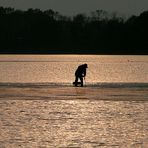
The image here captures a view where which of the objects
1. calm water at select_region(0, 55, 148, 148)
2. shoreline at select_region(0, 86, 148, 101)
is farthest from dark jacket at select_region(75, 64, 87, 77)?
calm water at select_region(0, 55, 148, 148)

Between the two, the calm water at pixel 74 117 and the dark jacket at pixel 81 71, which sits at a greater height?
the dark jacket at pixel 81 71

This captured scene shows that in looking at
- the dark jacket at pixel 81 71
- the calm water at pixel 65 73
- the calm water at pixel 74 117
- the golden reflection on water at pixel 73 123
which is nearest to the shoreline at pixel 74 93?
the calm water at pixel 74 117

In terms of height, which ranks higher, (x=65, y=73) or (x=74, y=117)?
(x=74, y=117)

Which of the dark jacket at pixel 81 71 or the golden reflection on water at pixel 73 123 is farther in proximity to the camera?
the dark jacket at pixel 81 71

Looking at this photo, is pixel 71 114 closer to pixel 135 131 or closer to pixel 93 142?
pixel 135 131

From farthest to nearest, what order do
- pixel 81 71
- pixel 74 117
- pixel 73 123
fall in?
pixel 81 71 → pixel 74 117 → pixel 73 123

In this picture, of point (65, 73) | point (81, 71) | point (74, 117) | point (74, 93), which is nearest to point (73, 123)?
point (74, 117)

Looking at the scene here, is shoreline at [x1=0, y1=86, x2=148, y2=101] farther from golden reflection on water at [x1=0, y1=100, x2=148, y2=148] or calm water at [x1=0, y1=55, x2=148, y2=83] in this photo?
calm water at [x1=0, y1=55, x2=148, y2=83]

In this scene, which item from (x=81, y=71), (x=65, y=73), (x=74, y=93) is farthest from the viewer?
(x=65, y=73)

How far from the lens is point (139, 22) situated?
14912 cm

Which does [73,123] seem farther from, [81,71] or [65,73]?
[65,73]

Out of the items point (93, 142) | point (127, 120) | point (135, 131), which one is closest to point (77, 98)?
point (127, 120)

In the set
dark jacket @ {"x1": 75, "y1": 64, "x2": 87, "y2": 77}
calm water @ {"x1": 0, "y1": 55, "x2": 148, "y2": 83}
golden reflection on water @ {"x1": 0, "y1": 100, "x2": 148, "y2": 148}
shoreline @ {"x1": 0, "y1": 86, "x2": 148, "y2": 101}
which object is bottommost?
calm water @ {"x1": 0, "y1": 55, "x2": 148, "y2": 83}

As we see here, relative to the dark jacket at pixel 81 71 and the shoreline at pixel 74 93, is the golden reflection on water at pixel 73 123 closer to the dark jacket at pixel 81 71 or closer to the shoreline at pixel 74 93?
the shoreline at pixel 74 93
